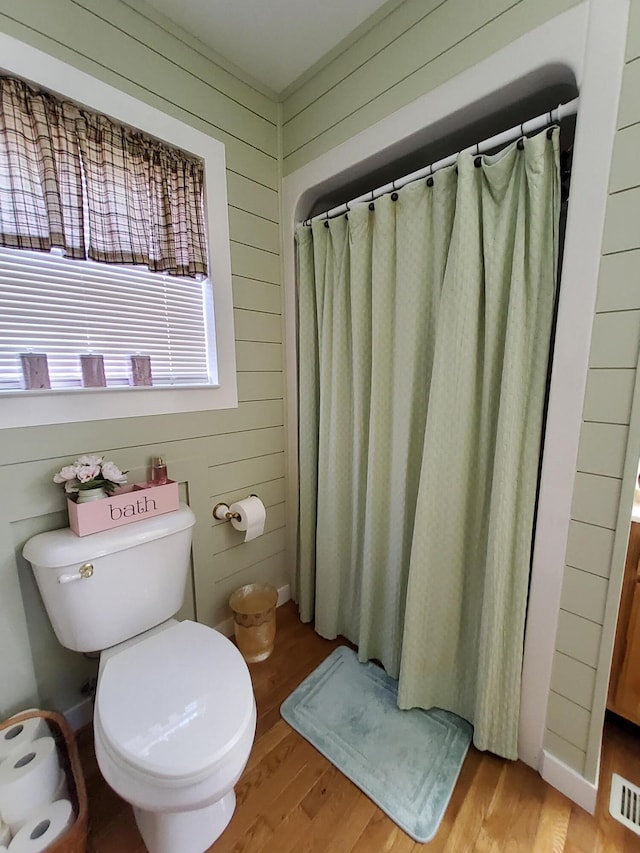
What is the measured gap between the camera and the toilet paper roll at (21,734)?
965 mm

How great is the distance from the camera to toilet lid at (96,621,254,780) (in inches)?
31.5

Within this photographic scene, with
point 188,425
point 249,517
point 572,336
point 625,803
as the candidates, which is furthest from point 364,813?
point 572,336

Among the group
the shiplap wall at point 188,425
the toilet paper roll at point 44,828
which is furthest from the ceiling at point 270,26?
the toilet paper roll at point 44,828

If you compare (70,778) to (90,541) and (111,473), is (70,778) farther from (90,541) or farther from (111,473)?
(111,473)

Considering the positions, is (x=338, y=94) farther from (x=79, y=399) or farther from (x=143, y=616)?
(x=143, y=616)

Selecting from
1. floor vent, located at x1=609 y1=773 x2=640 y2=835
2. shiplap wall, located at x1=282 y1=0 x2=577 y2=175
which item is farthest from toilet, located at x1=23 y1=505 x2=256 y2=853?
shiplap wall, located at x1=282 y1=0 x2=577 y2=175

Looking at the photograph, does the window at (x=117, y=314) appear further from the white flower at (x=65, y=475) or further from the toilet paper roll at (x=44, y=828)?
the toilet paper roll at (x=44, y=828)

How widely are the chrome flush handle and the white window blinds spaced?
588mm

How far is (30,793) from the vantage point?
909mm

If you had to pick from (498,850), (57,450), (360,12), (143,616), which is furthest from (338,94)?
(498,850)

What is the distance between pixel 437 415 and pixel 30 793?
154 centimetres

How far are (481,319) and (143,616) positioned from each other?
1489 mm

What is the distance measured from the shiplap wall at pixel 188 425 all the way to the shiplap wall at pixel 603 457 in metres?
1.24

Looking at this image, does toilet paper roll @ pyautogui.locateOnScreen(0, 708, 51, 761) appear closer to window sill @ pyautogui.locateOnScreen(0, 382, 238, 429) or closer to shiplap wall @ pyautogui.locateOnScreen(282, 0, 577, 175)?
window sill @ pyautogui.locateOnScreen(0, 382, 238, 429)
